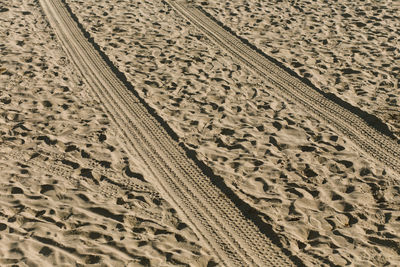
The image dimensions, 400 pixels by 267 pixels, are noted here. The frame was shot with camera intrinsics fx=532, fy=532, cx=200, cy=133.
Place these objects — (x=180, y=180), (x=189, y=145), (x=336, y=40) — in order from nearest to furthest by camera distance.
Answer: (x=180, y=180)
(x=189, y=145)
(x=336, y=40)

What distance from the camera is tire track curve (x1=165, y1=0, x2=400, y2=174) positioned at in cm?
705

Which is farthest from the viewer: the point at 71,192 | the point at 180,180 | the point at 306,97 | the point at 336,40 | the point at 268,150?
the point at 336,40

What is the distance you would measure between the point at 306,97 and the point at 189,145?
88.9 inches

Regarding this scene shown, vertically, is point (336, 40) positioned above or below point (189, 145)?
above

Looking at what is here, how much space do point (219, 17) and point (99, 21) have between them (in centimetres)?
254

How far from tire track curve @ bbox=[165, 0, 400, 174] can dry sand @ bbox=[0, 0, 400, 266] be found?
0.58 feet

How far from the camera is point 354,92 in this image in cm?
834

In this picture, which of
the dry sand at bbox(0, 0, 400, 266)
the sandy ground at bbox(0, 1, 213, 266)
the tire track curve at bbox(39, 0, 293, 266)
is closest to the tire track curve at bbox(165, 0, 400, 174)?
the dry sand at bbox(0, 0, 400, 266)

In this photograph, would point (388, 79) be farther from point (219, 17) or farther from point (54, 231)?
point (54, 231)

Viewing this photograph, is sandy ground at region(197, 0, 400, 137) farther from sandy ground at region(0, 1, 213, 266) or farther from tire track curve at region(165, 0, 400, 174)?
sandy ground at region(0, 1, 213, 266)

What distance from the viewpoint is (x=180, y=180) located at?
6.46 m

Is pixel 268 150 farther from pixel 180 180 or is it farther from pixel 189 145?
pixel 180 180

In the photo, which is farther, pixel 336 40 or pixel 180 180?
pixel 336 40

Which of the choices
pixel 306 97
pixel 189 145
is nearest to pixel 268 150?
pixel 189 145
